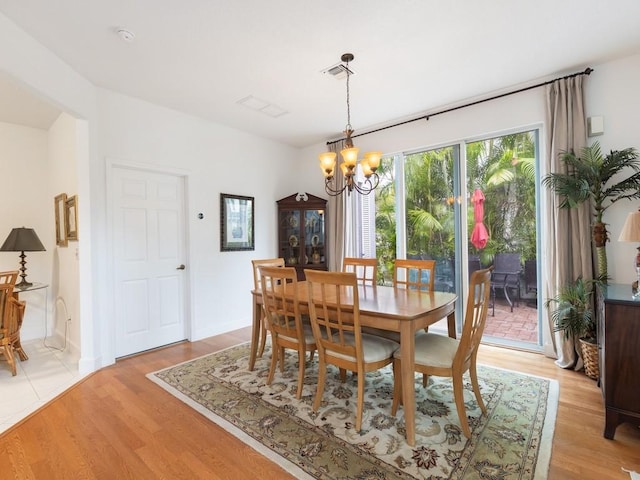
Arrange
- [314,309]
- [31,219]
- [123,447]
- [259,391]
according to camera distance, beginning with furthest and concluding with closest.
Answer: [31,219]
[259,391]
[314,309]
[123,447]

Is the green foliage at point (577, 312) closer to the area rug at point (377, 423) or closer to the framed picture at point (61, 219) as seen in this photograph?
the area rug at point (377, 423)

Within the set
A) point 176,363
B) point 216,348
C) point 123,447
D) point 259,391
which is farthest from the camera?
point 216,348

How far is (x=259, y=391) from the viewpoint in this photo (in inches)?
102

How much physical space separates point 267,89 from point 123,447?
321cm

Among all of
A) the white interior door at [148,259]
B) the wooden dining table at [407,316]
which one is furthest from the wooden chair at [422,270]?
the white interior door at [148,259]

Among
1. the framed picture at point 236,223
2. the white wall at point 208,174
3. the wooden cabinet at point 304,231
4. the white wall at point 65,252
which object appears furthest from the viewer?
the wooden cabinet at point 304,231

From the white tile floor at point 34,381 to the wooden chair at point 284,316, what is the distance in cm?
181

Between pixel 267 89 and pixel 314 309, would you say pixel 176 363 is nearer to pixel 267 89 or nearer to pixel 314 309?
pixel 314 309

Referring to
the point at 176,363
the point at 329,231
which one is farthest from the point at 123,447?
the point at 329,231

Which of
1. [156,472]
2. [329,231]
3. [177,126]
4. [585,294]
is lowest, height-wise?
[156,472]

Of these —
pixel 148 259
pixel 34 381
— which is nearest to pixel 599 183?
pixel 148 259

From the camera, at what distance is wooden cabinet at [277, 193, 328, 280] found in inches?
189

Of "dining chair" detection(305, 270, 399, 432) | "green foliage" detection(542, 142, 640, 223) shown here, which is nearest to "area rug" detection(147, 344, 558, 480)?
"dining chair" detection(305, 270, 399, 432)

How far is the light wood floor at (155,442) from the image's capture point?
1.73 meters
